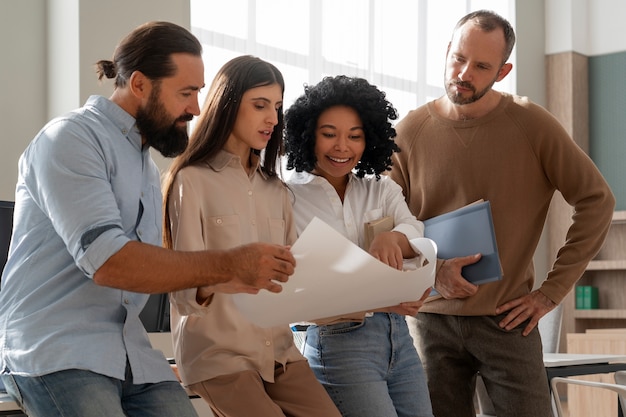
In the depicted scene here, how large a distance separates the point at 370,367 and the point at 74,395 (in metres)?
0.77

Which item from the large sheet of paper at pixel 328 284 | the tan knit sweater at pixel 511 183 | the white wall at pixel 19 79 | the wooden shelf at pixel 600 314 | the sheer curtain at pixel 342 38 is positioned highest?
the sheer curtain at pixel 342 38

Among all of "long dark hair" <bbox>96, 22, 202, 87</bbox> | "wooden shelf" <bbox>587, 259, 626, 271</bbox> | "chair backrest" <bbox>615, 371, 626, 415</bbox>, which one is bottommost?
"chair backrest" <bbox>615, 371, 626, 415</bbox>

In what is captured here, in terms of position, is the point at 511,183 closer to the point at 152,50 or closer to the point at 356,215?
the point at 356,215

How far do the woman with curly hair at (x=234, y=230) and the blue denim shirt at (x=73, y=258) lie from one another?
0.14 metres

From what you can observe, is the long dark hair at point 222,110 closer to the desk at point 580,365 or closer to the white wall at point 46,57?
the desk at point 580,365

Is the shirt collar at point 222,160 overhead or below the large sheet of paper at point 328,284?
overhead

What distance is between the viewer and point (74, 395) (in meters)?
1.63

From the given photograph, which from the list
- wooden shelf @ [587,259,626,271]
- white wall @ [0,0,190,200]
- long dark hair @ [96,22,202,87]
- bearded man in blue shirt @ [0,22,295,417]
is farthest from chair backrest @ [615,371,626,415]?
wooden shelf @ [587,259,626,271]

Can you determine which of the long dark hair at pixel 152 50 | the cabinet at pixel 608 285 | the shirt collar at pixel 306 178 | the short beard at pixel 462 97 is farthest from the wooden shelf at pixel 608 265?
the long dark hair at pixel 152 50

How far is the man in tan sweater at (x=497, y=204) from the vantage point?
8.68 feet

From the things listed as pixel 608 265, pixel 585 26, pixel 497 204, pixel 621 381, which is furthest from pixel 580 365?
pixel 585 26

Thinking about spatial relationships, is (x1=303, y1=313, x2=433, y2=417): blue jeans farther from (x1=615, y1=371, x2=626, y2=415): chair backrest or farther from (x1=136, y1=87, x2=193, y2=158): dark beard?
(x1=615, y1=371, x2=626, y2=415): chair backrest

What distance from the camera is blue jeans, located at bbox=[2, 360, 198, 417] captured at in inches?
64.4

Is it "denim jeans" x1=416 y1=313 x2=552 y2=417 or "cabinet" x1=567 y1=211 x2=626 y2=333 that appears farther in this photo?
"cabinet" x1=567 y1=211 x2=626 y2=333
